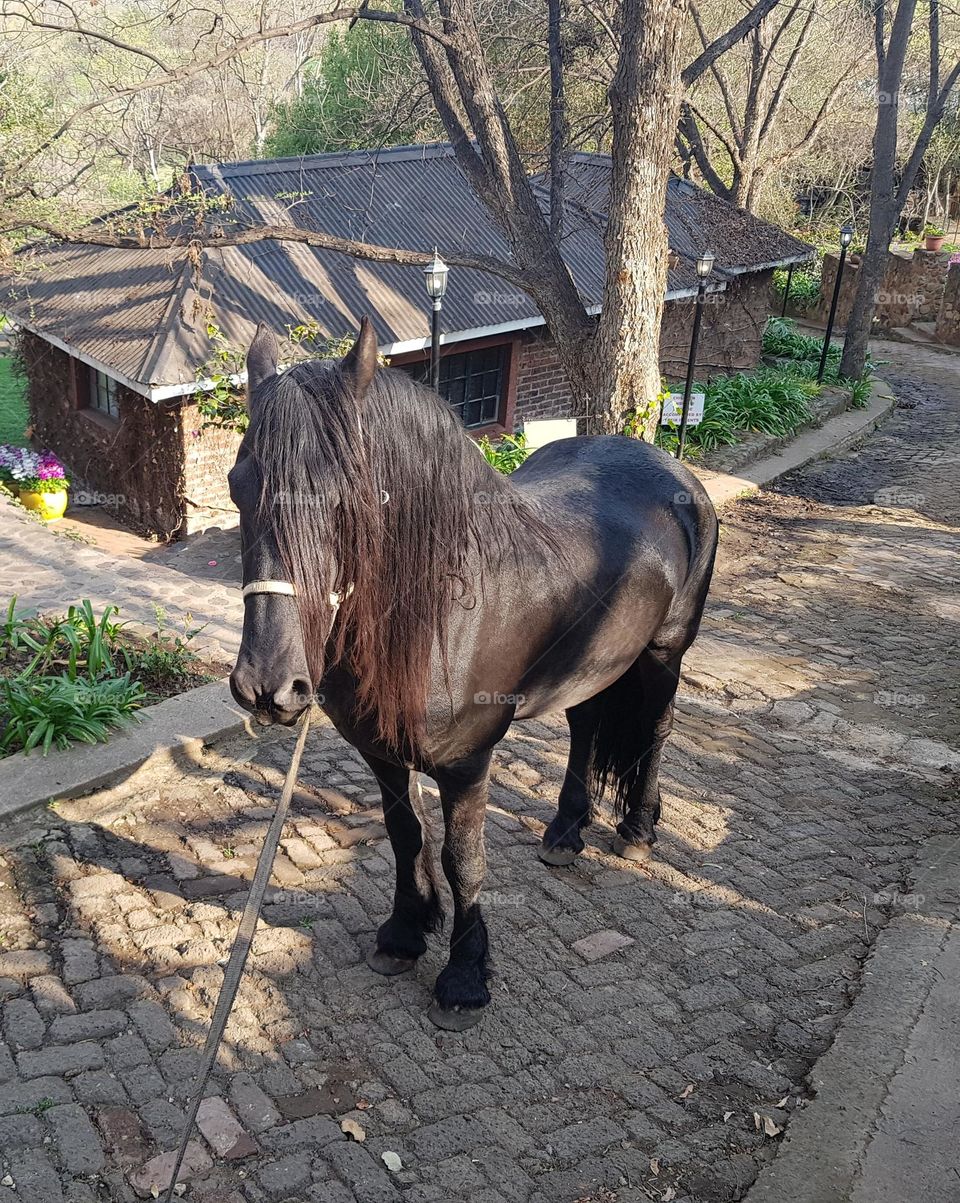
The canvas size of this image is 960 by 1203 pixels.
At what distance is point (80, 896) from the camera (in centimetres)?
414

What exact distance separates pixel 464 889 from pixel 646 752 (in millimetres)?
1366

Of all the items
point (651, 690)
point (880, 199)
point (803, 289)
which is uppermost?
point (880, 199)

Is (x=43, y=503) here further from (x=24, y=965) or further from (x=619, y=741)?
(x=619, y=741)

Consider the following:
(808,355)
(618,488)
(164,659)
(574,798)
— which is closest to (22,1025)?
(574,798)

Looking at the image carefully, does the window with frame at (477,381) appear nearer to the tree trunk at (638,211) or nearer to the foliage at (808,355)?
the tree trunk at (638,211)

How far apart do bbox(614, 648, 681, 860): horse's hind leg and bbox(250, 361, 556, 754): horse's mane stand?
58.9 inches

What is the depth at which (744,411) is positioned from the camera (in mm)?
14883

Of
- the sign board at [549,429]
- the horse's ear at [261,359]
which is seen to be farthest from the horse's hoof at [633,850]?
the sign board at [549,429]

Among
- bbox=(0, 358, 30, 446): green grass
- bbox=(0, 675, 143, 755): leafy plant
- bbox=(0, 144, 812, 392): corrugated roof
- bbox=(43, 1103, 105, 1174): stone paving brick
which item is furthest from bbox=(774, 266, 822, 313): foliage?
bbox=(43, 1103, 105, 1174): stone paving brick

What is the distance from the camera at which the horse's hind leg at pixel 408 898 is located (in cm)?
389

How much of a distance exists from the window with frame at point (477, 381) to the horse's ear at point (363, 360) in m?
11.4

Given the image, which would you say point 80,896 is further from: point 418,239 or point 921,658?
point 418,239

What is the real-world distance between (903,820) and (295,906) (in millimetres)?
3240

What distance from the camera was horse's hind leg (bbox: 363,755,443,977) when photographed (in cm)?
389
